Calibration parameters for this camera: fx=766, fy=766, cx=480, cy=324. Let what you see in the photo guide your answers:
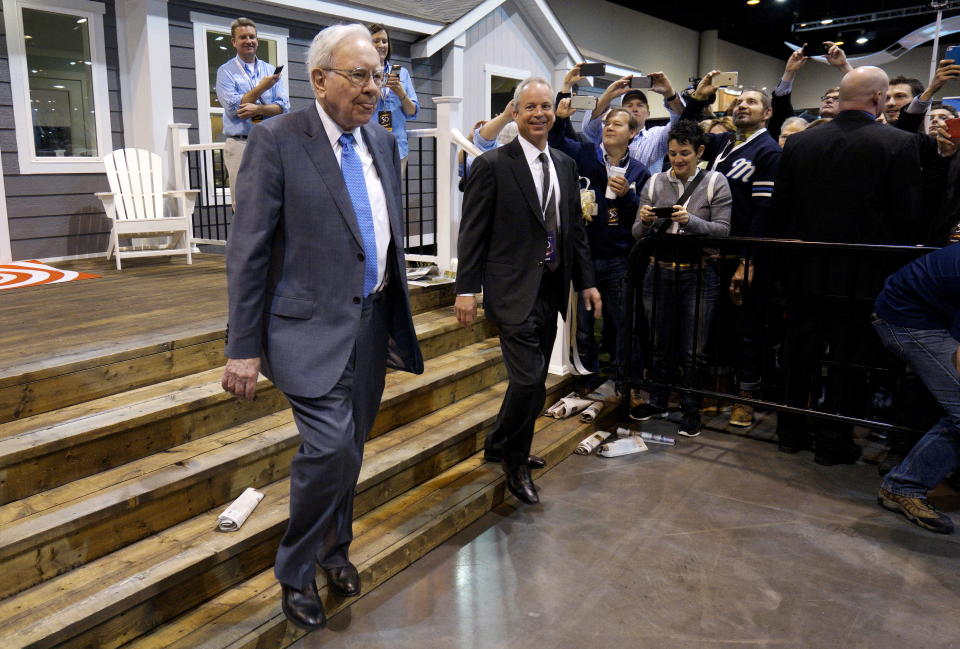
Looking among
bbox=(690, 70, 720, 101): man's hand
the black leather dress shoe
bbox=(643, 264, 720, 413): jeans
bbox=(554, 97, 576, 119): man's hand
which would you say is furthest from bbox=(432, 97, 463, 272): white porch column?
the black leather dress shoe

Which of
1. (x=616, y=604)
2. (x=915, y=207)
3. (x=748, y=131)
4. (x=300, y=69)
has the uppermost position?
(x=300, y=69)

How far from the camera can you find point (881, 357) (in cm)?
412

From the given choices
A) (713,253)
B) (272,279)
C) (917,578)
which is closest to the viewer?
(272,279)

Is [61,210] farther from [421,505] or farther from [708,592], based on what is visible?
[708,592]

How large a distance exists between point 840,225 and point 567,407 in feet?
5.91

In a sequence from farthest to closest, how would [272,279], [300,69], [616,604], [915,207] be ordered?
[300,69], [915,207], [616,604], [272,279]

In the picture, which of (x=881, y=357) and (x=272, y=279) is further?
(x=881, y=357)

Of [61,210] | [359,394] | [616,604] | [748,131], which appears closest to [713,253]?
[748,131]

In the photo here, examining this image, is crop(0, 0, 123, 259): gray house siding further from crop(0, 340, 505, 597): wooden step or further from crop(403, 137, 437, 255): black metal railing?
crop(0, 340, 505, 597): wooden step

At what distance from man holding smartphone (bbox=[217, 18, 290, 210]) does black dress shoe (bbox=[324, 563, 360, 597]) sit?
13.0ft

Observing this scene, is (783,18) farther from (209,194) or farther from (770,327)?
(770,327)

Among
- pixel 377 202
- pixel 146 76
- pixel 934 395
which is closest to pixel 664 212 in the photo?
pixel 934 395

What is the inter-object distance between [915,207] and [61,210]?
607 centimetres

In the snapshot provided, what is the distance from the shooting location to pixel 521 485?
3600 mm
